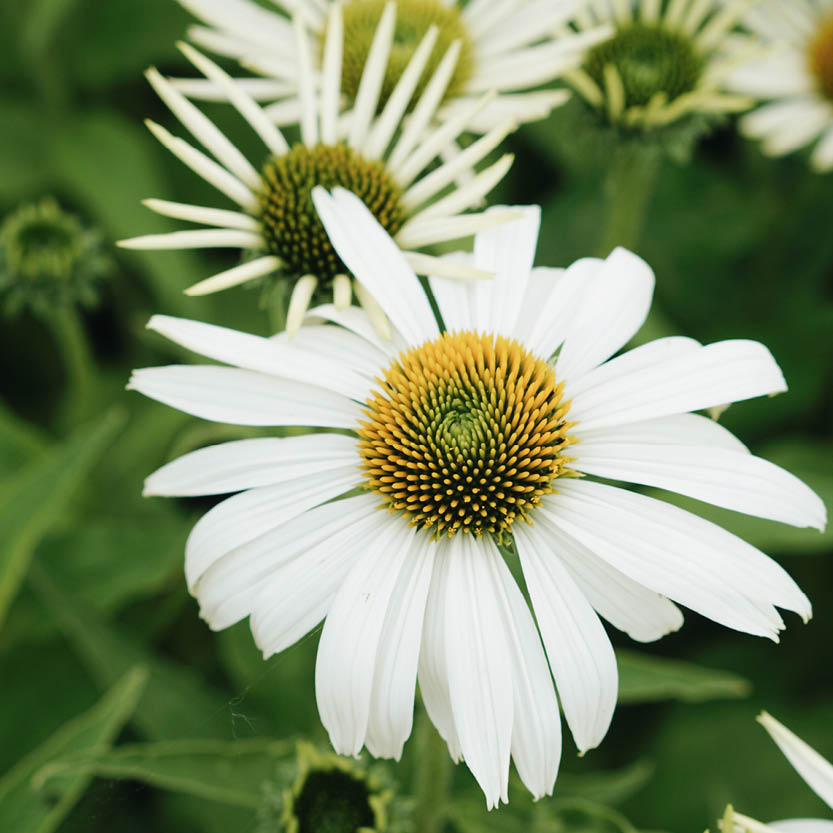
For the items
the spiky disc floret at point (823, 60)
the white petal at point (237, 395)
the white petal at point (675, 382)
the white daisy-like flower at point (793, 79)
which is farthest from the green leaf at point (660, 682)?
the spiky disc floret at point (823, 60)

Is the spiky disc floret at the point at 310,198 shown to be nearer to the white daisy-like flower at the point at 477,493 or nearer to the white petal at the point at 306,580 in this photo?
the white daisy-like flower at the point at 477,493

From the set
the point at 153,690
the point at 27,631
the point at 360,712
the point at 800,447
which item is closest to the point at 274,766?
the point at 153,690

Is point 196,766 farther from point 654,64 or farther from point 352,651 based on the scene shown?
point 654,64

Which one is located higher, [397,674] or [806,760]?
[397,674]

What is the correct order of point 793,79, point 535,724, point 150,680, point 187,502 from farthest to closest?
point 793,79
point 187,502
point 150,680
point 535,724

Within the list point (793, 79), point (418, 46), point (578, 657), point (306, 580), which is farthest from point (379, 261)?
point (793, 79)

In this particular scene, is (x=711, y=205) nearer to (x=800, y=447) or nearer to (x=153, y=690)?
(x=800, y=447)

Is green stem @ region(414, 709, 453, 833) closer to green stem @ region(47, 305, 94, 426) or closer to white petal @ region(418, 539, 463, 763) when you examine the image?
white petal @ region(418, 539, 463, 763)
